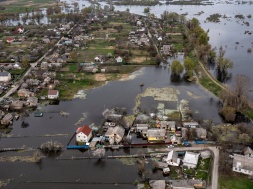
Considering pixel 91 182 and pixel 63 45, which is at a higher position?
pixel 63 45

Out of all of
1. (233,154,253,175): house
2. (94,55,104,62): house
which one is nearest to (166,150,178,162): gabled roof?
(233,154,253,175): house

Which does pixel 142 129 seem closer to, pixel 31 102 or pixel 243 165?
pixel 243 165

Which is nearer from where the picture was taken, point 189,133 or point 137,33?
point 189,133

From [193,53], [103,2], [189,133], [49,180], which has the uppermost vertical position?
[103,2]

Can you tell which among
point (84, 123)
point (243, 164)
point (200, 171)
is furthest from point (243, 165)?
point (84, 123)

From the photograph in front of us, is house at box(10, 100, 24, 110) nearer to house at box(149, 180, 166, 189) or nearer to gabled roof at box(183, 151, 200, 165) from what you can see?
house at box(149, 180, 166, 189)

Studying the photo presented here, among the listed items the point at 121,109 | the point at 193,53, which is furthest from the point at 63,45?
the point at 121,109

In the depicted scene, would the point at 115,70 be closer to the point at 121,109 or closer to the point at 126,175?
the point at 121,109
